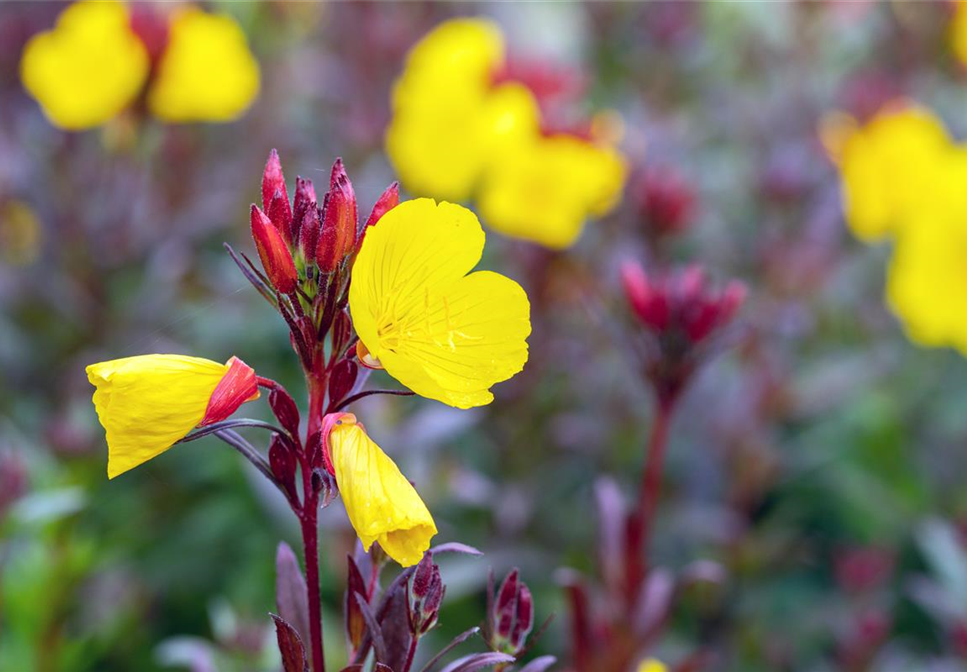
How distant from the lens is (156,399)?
67 centimetres

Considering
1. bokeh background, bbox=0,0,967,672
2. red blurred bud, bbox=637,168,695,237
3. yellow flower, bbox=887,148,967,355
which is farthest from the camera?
yellow flower, bbox=887,148,967,355

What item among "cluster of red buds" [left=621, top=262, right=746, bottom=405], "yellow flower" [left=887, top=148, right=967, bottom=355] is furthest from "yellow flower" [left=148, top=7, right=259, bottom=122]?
"yellow flower" [left=887, top=148, right=967, bottom=355]

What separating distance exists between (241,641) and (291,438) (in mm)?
662

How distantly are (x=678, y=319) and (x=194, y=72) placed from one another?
56.9 inches

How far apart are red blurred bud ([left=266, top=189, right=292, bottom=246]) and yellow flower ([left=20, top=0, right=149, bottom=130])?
1682mm

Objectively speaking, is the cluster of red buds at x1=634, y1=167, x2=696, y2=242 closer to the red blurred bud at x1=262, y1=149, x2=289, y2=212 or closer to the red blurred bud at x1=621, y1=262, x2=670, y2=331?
the red blurred bud at x1=621, y1=262, x2=670, y2=331

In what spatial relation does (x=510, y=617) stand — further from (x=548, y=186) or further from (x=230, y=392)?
(x=548, y=186)

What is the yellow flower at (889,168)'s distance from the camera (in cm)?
264

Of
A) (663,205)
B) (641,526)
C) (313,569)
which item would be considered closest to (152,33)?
(663,205)

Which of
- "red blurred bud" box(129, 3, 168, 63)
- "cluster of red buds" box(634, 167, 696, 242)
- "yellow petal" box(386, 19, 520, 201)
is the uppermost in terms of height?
"red blurred bud" box(129, 3, 168, 63)

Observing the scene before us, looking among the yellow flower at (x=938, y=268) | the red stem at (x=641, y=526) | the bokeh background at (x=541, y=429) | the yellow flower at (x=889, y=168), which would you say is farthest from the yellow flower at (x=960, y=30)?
the red stem at (x=641, y=526)

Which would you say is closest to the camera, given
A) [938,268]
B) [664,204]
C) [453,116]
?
[664,204]

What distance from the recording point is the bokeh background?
1851 mm

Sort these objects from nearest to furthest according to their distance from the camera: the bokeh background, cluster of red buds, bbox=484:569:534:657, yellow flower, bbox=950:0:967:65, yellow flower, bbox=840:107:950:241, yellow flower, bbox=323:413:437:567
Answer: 1. yellow flower, bbox=323:413:437:567
2. cluster of red buds, bbox=484:569:534:657
3. the bokeh background
4. yellow flower, bbox=840:107:950:241
5. yellow flower, bbox=950:0:967:65
